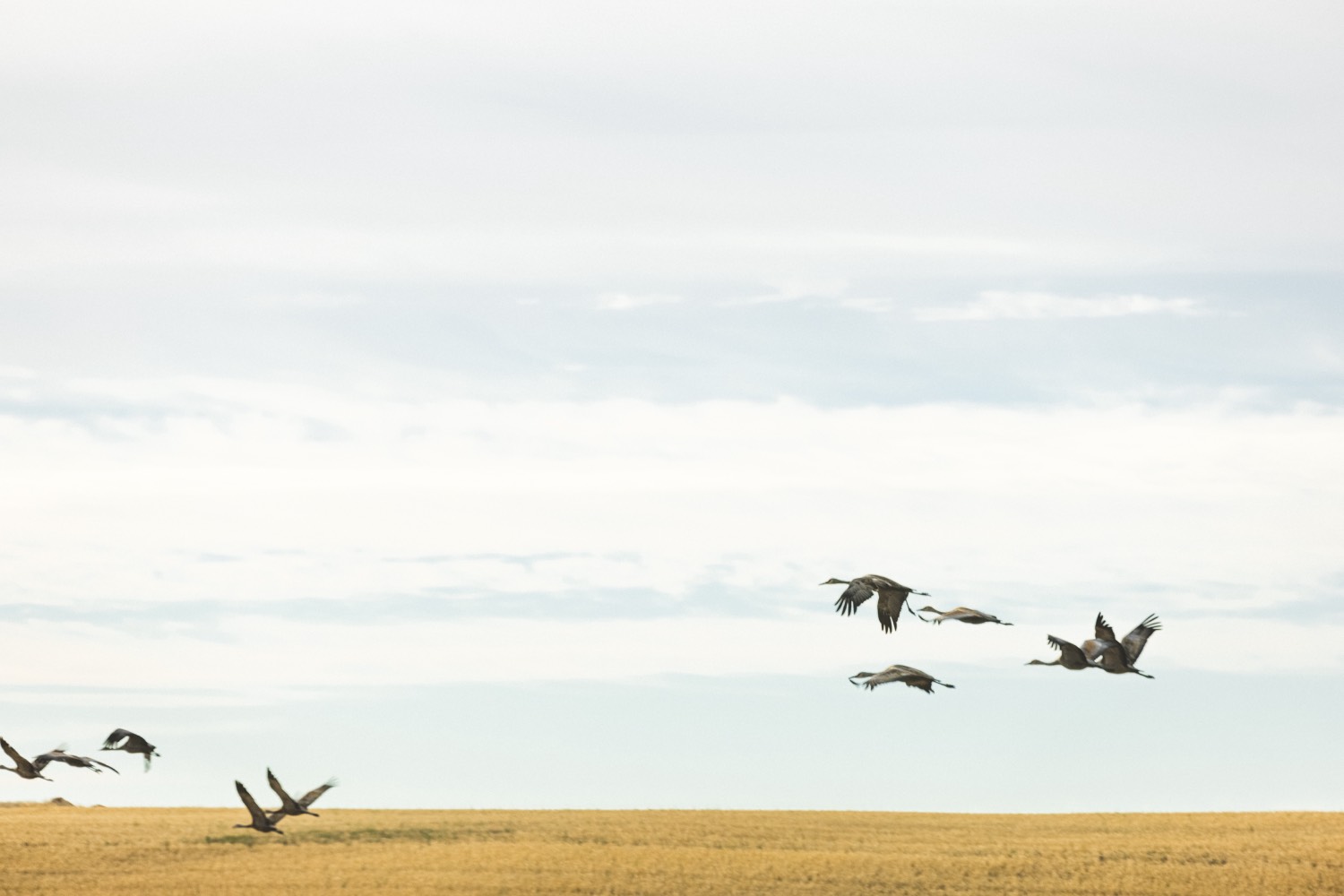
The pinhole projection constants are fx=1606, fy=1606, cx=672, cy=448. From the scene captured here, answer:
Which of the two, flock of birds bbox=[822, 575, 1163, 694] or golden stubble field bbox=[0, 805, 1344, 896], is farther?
golden stubble field bbox=[0, 805, 1344, 896]

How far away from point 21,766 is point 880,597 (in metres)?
14.1

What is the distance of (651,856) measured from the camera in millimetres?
39750

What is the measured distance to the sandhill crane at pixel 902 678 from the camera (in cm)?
2298

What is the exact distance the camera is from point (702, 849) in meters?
41.1

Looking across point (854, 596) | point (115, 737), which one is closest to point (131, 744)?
point (115, 737)

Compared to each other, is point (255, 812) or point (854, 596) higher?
point (854, 596)

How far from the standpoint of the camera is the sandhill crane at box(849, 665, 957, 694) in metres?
23.0

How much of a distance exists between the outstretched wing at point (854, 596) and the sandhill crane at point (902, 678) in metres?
1.03

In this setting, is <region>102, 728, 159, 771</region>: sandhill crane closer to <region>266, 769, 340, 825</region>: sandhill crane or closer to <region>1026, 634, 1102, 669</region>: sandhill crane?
<region>266, 769, 340, 825</region>: sandhill crane

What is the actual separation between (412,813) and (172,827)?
24.6 feet

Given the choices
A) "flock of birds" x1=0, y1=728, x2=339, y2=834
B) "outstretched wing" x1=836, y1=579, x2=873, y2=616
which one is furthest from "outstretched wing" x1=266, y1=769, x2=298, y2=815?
"outstretched wing" x1=836, y1=579, x2=873, y2=616

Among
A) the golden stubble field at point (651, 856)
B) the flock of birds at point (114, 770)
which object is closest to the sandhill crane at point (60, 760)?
the flock of birds at point (114, 770)

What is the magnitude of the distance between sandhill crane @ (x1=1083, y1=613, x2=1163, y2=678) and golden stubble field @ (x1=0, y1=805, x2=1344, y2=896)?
604 inches

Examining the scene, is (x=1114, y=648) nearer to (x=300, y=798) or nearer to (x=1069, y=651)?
(x=1069, y=651)
